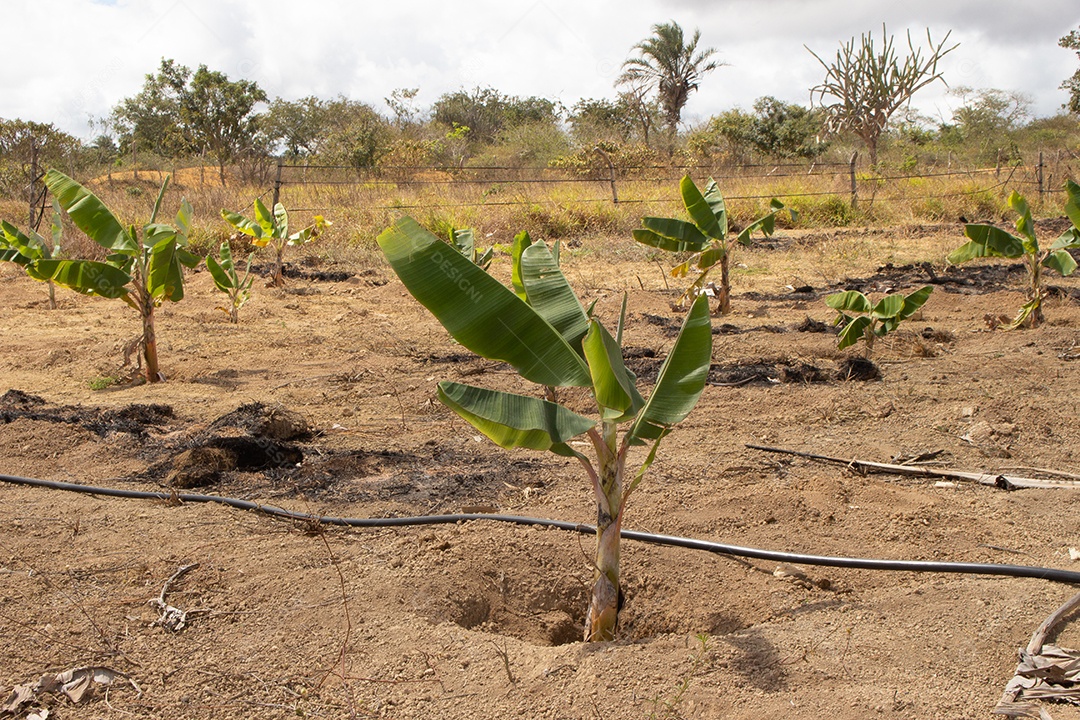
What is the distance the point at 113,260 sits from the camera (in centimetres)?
581

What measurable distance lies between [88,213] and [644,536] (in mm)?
4527

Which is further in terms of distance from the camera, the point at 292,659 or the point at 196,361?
the point at 196,361

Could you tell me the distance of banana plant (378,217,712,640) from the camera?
2271 mm

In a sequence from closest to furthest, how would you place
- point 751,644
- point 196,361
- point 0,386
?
point 751,644
point 0,386
point 196,361

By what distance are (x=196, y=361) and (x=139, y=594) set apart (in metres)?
4.47

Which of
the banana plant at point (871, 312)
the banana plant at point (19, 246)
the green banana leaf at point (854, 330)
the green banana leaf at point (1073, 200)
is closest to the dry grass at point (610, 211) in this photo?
the green banana leaf at point (1073, 200)

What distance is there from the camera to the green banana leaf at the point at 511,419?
225 centimetres

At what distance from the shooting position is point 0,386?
6168 mm

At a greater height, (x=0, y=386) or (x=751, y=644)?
(x=0, y=386)

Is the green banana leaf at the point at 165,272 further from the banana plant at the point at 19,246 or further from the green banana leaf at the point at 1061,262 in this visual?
the green banana leaf at the point at 1061,262

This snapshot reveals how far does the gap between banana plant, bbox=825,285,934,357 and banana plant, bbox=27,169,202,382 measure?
484 centimetres

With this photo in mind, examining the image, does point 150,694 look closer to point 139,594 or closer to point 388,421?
point 139,594

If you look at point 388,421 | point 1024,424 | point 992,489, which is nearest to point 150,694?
point 388,421

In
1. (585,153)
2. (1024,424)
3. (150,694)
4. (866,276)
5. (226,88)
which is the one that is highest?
(226,88)
